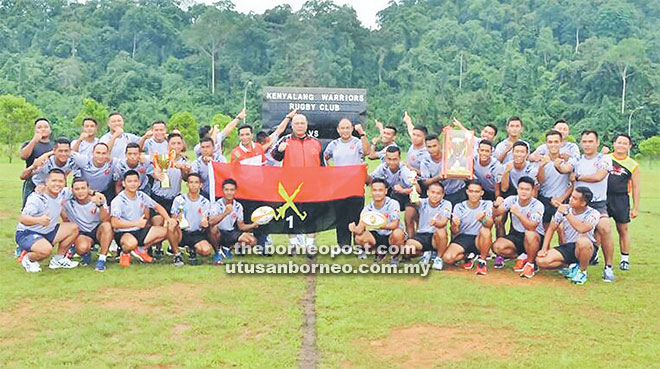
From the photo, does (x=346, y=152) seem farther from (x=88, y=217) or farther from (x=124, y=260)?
(x=88, y=217)

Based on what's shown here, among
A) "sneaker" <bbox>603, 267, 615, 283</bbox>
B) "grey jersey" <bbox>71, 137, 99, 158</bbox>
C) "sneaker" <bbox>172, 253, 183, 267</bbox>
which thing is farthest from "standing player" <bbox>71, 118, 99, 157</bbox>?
"sneaker" <bbox>603, 267, 615, 283</bbox>

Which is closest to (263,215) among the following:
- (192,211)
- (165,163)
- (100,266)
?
(192,211)

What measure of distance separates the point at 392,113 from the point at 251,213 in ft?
141

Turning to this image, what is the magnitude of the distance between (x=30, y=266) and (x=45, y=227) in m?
0.47

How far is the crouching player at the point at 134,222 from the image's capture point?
305 inches

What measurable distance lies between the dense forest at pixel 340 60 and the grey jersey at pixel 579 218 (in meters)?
32.6

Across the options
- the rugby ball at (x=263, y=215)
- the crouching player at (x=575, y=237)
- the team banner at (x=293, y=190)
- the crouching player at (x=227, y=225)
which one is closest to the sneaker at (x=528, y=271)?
the crouching player at (x=575, y=237)

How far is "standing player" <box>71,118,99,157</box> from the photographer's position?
8422 millimetres

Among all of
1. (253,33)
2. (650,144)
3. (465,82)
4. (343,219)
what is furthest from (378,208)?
(253,33)

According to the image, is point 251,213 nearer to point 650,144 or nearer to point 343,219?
point 343,219

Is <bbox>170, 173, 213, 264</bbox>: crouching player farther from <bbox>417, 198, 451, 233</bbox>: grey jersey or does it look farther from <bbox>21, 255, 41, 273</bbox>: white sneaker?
<bbox>417, 198, 451, 233</bbox>: grey jersey

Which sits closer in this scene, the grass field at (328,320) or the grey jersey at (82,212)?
the grass field at (328,320)

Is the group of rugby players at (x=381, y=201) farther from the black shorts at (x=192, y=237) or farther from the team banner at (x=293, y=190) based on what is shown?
the team banner at (x=293, y=190)

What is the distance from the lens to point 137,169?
8242mm
